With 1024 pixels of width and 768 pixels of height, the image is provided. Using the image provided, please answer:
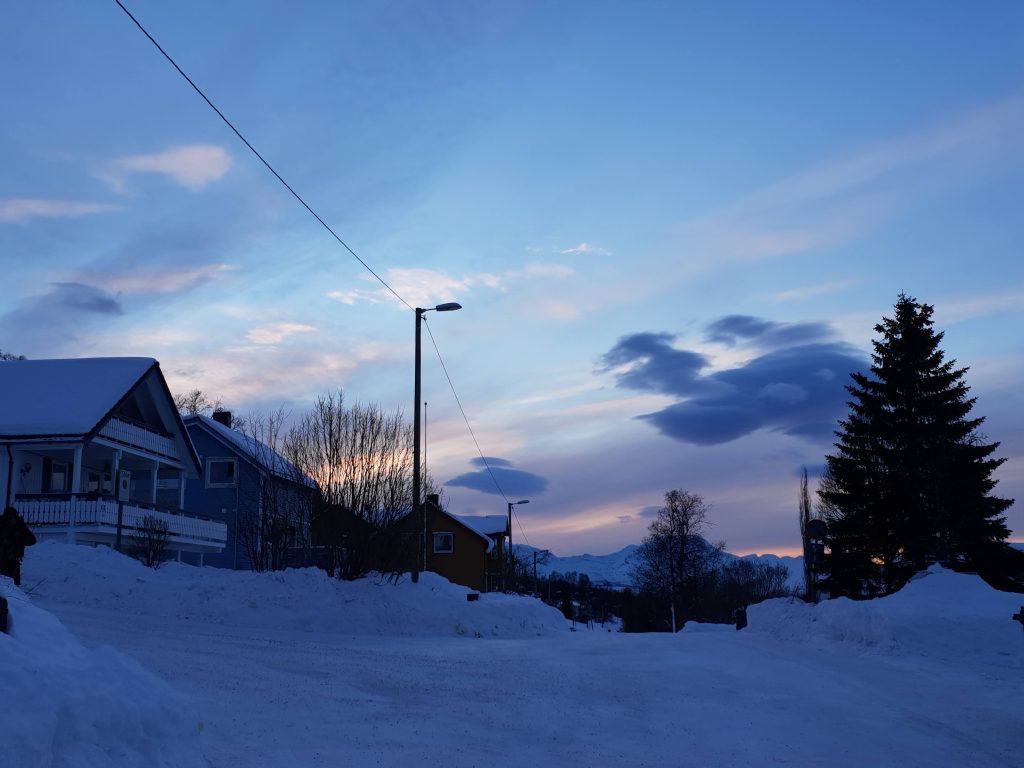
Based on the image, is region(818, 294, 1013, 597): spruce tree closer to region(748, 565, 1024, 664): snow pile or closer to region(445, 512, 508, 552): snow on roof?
region(748, 565, 1024, 664): snow pile

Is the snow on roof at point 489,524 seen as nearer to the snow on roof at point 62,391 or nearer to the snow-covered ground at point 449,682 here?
the snow on roof at point 62,391

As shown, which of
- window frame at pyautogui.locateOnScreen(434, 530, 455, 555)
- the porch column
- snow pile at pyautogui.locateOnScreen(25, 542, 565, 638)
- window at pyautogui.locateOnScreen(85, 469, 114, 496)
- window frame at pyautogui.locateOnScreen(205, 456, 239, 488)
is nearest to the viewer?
snow pile at pyautogui.locateOnScreen(25, 542, 565, 638)

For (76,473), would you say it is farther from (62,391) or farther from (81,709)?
(81,709)

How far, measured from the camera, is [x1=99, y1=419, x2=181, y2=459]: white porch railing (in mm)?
36312

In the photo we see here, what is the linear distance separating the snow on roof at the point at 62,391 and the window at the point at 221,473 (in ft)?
34.4

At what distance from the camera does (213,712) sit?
984cm

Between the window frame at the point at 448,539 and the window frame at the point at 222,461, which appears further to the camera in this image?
the window frame at the point at 448,539

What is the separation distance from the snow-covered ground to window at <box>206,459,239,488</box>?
23.0 m

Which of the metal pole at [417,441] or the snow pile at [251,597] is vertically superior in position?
the metal pole at [417,441]

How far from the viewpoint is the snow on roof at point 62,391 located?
112ft

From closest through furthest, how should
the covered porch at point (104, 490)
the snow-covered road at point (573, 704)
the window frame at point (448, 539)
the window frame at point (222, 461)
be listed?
the snow-covered road at point (573, 704) < the covered porch at point (104, 490) < the window frame at point (222, 461) < the window frame at point (448, 539)

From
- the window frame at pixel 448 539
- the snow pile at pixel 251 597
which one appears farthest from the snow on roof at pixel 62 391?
the window frame at pixel 448 539

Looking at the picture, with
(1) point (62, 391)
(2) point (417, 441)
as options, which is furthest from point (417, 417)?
(1) point (62, 391)

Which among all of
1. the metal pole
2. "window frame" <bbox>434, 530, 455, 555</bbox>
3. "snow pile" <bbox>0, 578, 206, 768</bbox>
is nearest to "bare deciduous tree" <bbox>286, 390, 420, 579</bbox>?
the metal pole
